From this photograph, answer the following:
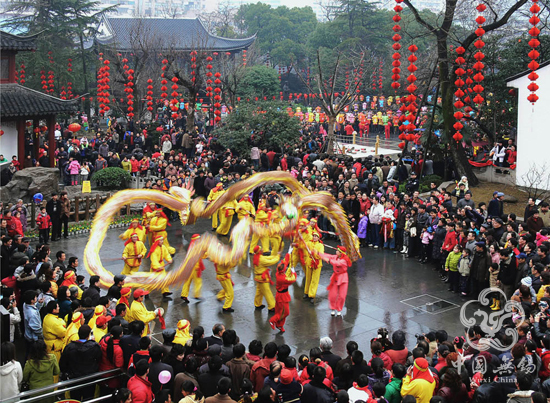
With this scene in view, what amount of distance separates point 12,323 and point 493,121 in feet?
55.2

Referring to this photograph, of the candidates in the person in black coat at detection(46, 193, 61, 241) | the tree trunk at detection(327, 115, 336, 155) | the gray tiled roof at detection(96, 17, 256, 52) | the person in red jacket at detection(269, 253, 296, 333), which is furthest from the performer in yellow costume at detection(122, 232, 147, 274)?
the gray tiled roof at detection(96, 17, 256, 52)

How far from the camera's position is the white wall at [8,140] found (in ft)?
66.4

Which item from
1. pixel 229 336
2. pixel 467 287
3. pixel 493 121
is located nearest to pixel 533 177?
pixel 493 121

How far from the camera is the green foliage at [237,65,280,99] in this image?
37.1 metres

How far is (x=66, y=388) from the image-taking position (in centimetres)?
711

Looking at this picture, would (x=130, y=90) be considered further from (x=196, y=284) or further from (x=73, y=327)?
(x=73, y=327)

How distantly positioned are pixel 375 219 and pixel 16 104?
475 inches

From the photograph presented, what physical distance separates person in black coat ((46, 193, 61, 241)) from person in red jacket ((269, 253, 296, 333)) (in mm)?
7653

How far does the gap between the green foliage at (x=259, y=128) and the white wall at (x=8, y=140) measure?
6.98 meters

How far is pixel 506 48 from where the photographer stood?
857 inches

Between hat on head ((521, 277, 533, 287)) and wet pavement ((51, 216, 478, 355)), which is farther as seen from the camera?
wet pavement ((51, 216, 478, 355))

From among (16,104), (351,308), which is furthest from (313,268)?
(16,104)

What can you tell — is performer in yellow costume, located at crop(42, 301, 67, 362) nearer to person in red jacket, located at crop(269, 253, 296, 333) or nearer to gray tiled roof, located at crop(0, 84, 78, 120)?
person in red jacket, located at crop(269, 253, 296, 333)

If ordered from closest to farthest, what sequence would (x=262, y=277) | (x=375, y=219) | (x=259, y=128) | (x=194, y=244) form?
(x=194, y=244) → (x=262, y=277) → (x=375, y=219) → (x=259, y=128)
